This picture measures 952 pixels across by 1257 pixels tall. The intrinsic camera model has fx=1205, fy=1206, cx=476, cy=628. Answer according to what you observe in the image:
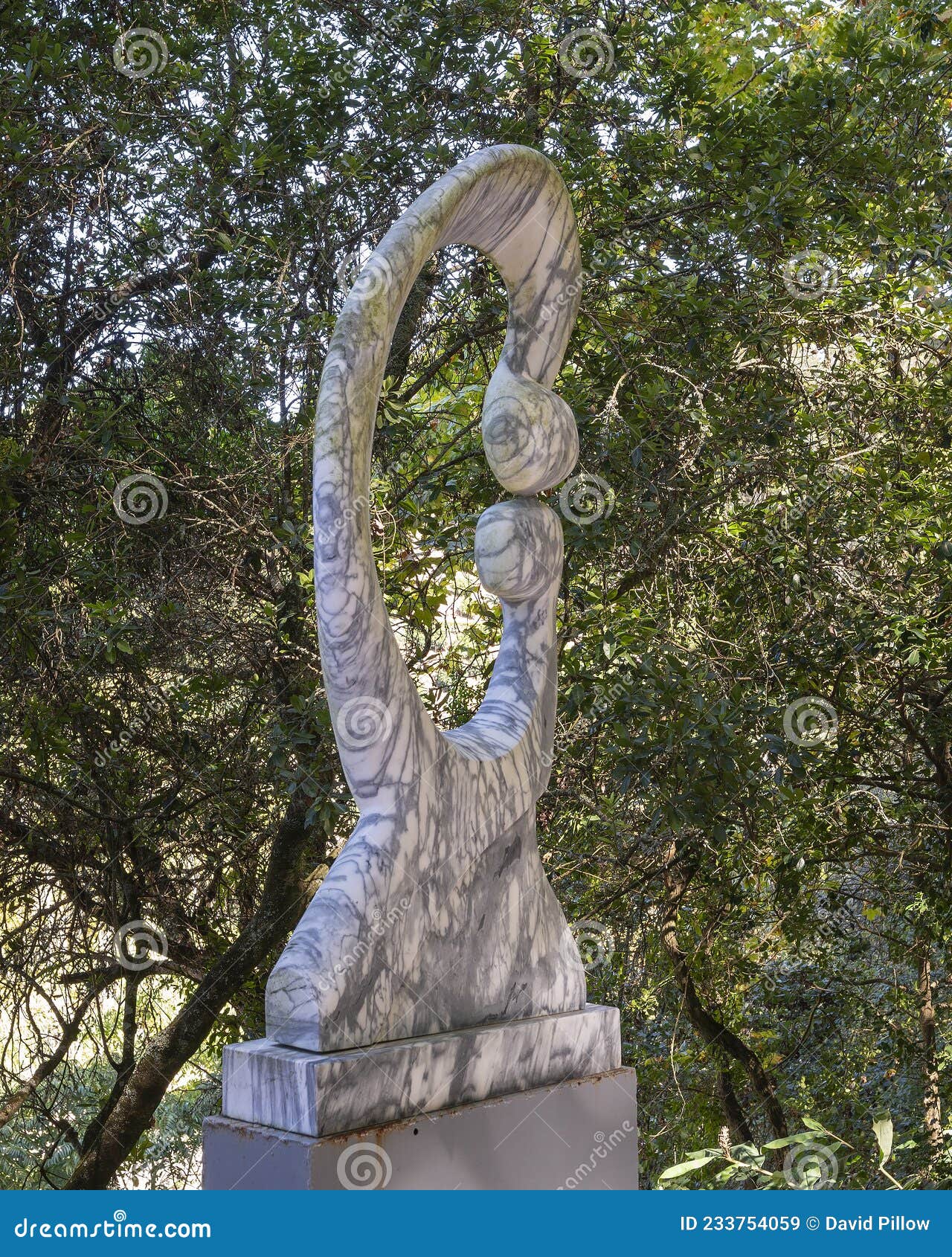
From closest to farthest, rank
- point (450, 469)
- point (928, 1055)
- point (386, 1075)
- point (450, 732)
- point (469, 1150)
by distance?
point (386, 1075) → point (469, 1150) → point (450, 732) → point (450, 469) → point (928, 1055)

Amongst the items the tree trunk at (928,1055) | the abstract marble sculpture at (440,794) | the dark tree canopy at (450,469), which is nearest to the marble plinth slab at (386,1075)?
the abstract marble sculpture at (440,794)

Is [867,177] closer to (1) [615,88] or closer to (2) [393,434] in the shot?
(1) [615,88]

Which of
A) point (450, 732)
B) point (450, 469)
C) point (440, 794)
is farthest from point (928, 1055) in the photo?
point (440, 794)

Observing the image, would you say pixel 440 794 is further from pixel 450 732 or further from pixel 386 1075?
pixel 386 1075

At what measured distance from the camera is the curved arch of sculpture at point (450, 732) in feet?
5.50

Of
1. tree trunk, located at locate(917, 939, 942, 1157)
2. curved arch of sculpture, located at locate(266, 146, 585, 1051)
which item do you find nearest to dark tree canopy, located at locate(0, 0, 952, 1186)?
tree trunk, located at locate(917, 939, 942, 1157)

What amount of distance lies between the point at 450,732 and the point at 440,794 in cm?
23

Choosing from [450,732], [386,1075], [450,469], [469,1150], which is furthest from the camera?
[450,469]

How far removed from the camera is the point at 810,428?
165 inches

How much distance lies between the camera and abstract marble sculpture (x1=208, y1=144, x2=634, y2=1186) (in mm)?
1624

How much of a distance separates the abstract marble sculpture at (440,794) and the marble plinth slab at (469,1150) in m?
0.03

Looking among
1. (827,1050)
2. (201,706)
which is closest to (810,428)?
(201,706)

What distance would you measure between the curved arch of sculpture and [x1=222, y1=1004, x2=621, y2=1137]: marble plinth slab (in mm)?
38

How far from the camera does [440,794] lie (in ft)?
6.05
